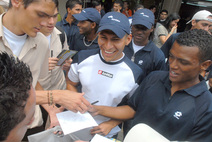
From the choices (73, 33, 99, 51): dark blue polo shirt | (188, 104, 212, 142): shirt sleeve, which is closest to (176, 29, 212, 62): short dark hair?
(188, 104, 212, 142): shirt sleeve

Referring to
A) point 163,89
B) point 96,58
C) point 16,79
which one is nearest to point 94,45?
point 96,58

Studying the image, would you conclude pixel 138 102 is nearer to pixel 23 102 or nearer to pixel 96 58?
pixel 96 58

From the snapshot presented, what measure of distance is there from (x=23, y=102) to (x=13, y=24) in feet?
3.43

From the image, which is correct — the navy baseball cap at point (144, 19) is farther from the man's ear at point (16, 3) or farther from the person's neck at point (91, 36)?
A: the man's ear at point (16, 3)

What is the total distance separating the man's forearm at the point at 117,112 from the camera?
1501 mm

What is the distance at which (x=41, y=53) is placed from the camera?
66.3 inches

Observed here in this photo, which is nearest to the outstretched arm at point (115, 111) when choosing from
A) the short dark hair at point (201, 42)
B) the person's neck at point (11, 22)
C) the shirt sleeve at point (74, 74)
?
the shirt sleeve at point (74, 74)

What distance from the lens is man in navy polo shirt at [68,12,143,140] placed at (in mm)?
1573

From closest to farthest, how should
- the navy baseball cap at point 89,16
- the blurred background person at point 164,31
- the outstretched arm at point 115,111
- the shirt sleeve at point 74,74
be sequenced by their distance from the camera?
1. the outstretched arm at point 115,111
2. the shirt sleeve at point 74,74
3. the navy baseball cap at point 89,16
4. the blurred background person at point 164,31

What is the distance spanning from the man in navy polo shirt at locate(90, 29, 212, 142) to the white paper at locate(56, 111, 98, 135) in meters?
0.16

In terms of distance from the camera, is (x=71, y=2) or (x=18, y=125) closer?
(x=18, y=125)

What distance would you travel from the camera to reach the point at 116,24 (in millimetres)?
1565

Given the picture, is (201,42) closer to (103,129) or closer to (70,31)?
(103,129)

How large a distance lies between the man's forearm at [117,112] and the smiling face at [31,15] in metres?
0.96
